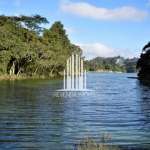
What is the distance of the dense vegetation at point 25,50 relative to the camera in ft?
186

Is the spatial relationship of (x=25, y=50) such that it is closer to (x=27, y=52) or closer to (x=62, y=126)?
(x=27, y=52)

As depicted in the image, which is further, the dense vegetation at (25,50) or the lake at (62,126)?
the dense vegetation at (25,50)

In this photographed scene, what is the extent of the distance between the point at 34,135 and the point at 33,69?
62.3 metres

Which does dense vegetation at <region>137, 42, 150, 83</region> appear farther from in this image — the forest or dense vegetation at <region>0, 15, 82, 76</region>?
dense vegetation at <region>0, 15, 82, 76</region>

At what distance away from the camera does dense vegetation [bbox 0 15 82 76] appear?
186ft

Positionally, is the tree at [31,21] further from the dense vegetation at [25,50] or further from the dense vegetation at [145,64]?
the dense vegetation at [145,64]

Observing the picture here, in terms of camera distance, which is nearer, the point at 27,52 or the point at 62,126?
the point at 62,126

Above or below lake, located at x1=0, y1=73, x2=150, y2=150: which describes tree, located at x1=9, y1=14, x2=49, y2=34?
above

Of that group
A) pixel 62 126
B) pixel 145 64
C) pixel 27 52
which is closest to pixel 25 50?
pixel 27 52

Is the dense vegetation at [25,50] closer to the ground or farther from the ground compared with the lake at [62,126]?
farther from the ground

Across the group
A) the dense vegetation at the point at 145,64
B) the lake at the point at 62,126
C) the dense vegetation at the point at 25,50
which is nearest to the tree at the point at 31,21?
the dense vegetation at the point at 25,50

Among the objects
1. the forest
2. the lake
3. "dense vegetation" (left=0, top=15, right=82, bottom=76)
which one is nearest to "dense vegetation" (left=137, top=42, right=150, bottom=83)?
the forest

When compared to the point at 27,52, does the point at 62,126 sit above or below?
below

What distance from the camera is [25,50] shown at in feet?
198
